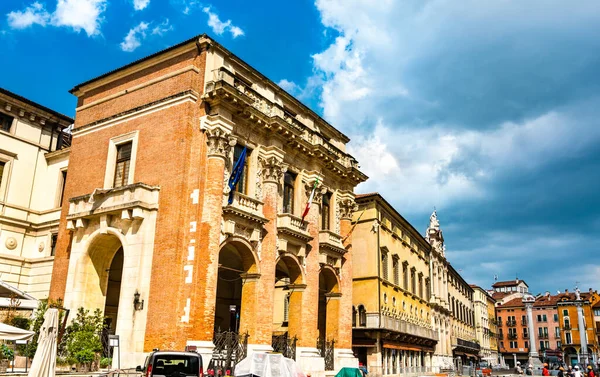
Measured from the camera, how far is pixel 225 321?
117 feet

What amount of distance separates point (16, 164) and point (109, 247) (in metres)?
9.39

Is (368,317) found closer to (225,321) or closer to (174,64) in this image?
(225,321)

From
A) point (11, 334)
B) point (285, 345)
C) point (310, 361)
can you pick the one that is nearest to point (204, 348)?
point (285, 345)

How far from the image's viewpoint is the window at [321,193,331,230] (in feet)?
113

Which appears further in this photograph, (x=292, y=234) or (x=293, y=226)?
(x=293, y=226)

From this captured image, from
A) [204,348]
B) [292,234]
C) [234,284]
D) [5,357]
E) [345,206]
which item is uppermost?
[345,206]

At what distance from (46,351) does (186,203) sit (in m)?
9.81

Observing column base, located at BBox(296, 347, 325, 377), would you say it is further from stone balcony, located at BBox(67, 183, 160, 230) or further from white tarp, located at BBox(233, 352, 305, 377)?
white tarp, located at BBox(233, 352, 305, 377)

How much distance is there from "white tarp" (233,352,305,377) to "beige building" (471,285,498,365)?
8166 cm

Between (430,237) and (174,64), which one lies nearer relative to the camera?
(174,64)

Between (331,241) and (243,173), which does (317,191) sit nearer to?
(331,241)

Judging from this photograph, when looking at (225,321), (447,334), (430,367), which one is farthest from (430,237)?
(225,321)

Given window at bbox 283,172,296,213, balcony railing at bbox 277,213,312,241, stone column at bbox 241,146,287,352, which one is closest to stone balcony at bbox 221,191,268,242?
stone column at bbox 241,146,287,352

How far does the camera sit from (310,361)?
2981cm
